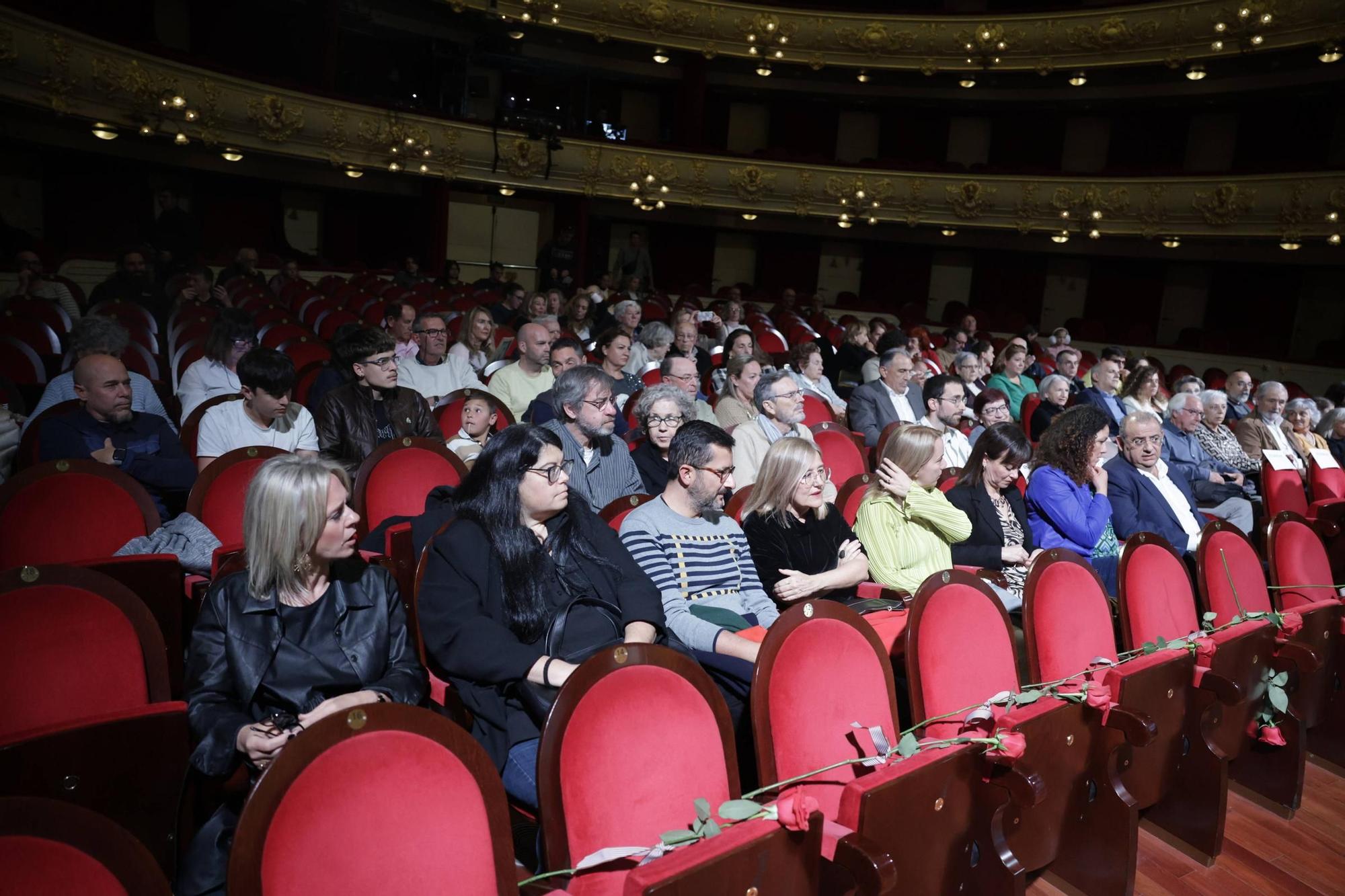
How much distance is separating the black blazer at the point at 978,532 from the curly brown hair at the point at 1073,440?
0.43 metres

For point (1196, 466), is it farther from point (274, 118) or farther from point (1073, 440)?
point (274, 118)

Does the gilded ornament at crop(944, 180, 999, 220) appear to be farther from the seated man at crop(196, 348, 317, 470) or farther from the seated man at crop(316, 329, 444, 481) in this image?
the seated man at crop(196, 348, 317, 470)

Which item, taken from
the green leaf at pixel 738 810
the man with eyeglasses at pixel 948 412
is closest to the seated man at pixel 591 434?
the man with eyeglasses at pixel 948 412

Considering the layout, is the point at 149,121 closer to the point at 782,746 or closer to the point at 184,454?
the point at 184,454

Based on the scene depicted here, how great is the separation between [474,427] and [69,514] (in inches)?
56.7

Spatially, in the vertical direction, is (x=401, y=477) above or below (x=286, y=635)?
above

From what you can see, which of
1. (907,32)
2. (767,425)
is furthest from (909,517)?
(907,32)

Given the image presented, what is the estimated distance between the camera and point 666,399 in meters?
3.45

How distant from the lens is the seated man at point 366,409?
3.60 m

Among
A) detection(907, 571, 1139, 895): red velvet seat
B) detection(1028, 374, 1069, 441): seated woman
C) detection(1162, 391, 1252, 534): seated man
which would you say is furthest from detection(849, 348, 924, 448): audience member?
detection(907, 571, 1139, 895): red velvet seat

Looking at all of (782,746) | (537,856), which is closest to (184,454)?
(537,856)

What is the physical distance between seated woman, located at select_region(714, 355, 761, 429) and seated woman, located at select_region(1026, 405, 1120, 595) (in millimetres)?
1400

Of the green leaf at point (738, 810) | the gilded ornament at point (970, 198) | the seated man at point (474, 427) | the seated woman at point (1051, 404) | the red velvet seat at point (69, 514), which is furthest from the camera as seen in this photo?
the gilded ornament at point (970, 198)

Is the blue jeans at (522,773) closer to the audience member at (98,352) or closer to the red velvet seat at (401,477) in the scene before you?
the red velvet seat at (401,477)
